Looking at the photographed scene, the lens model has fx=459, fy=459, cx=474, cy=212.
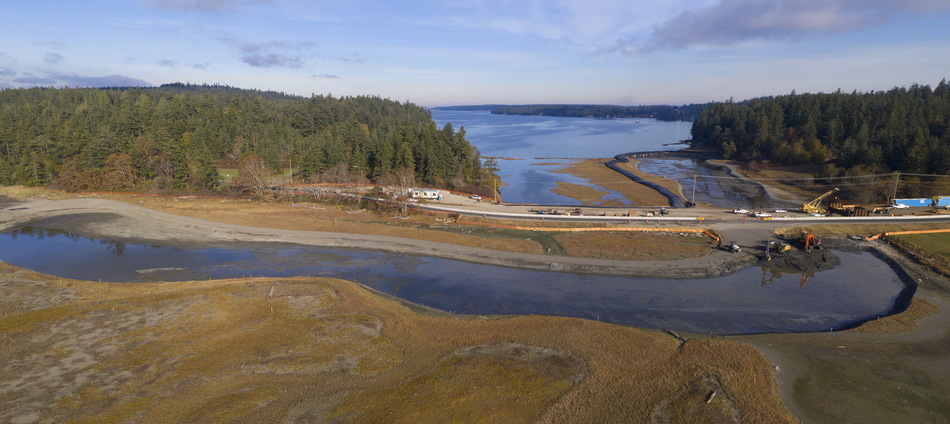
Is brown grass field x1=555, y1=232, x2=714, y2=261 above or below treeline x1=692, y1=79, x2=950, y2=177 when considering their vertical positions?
below

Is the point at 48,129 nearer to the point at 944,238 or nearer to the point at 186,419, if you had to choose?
the point at 186,419

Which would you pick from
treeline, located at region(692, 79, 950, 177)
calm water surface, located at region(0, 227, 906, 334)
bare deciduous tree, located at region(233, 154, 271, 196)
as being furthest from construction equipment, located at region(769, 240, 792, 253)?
bare deciduous tree, located at region(233, 154, 271, 196)

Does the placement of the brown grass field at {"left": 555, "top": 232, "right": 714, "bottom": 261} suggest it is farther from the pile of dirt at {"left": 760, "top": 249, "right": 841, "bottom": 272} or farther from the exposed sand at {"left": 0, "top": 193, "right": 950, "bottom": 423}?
the pile of dirt at {"left": 760, "top": 249, "right": 841, "bottom": 272}

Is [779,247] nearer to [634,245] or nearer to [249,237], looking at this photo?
[634,245]

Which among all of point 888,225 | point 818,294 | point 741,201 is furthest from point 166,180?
point 888,225

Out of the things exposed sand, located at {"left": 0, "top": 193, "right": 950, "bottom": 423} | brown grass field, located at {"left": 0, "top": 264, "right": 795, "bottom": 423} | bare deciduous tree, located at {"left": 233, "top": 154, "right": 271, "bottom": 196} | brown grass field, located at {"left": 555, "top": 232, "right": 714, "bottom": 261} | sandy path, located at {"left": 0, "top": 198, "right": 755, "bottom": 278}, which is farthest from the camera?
bare deciduous tree, located at {"left": 233, "top": 154, "right": 271, "bottom": 196}

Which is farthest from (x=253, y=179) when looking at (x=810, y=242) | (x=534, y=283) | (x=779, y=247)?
(x=810, y=242)

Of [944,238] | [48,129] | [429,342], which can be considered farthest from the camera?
[48,129]
